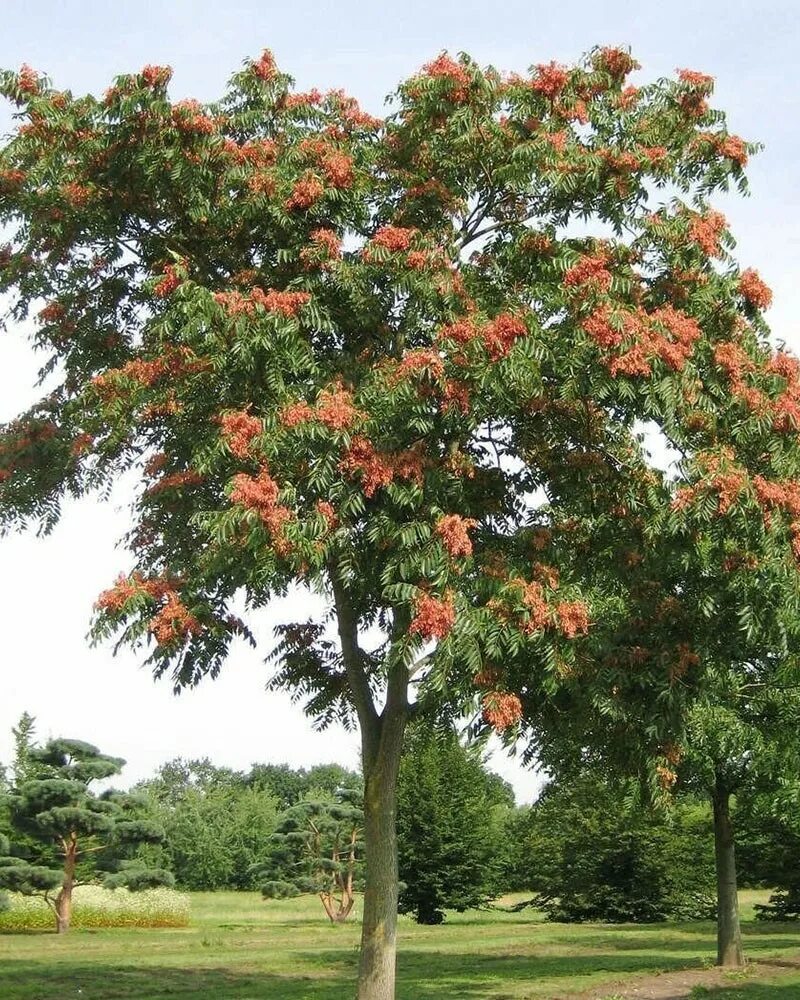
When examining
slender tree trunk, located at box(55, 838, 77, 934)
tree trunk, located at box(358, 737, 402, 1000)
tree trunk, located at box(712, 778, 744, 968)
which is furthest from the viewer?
slender tree trunk, located at box(55, 838, 77, 934)

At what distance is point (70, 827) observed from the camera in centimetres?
3597

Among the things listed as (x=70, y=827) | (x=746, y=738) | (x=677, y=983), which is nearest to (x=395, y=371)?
(x=746, y=738)

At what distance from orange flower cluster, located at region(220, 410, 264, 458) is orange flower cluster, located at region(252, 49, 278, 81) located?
599cm

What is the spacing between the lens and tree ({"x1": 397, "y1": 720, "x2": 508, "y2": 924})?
44938mm

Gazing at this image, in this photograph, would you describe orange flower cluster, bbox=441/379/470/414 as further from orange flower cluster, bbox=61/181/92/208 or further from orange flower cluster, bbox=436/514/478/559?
orange flower cluster, bbox=61/181/92/208

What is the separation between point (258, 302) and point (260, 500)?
2891 mm

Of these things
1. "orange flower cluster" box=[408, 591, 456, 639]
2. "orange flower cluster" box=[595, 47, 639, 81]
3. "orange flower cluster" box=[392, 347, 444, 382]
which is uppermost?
"orange flower cluster" box=[595, 47, 639, 81]

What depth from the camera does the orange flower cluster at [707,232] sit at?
46.1ft

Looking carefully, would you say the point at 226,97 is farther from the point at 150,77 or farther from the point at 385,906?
the point at 385,906

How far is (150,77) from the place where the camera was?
46.7 feet

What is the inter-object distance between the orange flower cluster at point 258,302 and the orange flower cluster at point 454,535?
323 centimetres

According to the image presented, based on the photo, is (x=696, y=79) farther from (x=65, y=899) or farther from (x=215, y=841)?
(x=215, y=841)

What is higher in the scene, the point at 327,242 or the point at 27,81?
the point at 27,81

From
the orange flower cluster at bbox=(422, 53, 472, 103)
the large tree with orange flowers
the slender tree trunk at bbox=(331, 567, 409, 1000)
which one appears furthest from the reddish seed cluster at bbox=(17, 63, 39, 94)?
the slender tree trunk at bbox=(331, 567, 409, 1000)
